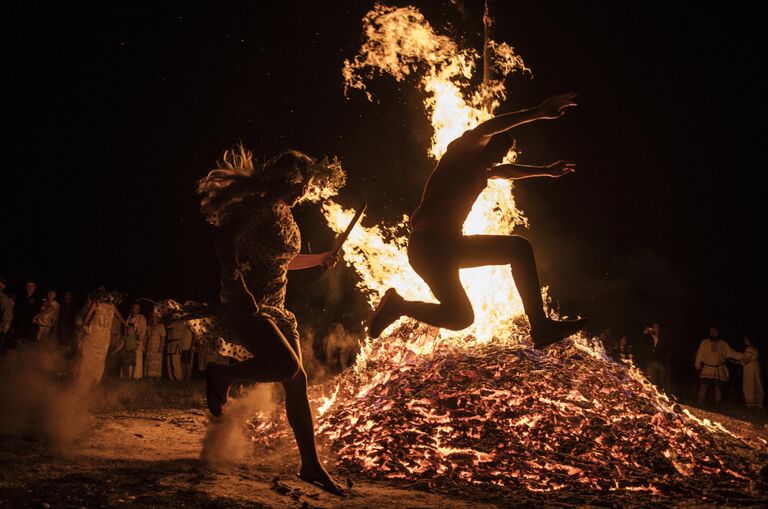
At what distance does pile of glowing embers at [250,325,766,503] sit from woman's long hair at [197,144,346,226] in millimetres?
2529

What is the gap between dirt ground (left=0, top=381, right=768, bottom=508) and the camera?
3637mm

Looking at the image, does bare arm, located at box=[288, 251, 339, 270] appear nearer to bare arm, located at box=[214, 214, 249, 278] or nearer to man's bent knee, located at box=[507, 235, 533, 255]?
bare arm, located at box=[214, 214, 249, 278]

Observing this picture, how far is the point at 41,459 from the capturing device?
437cm

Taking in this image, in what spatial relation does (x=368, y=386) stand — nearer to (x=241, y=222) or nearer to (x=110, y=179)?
(x=241, y=222)

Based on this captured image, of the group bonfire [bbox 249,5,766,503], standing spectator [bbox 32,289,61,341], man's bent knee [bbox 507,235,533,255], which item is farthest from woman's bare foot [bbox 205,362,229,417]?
standing spectator [bbox 32,289,61,341]

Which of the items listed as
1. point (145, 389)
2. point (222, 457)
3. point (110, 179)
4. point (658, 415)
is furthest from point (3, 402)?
point (110, 179)

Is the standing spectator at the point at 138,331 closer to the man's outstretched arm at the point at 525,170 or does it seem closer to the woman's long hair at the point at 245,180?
the woman's long hair at the point at 245,180

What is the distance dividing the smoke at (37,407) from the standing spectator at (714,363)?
43.7ft

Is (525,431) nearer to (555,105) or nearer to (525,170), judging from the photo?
(525,170)

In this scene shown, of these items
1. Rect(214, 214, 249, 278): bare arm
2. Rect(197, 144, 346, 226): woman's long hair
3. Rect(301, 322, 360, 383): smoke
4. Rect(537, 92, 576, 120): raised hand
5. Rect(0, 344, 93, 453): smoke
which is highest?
Rect(537, 92, 576, 120): raised hand

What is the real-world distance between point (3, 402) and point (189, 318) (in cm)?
285

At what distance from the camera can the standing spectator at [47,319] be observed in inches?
454

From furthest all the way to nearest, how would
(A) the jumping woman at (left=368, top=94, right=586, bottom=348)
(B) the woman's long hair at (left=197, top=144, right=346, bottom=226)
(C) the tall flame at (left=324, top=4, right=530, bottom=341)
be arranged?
(C) the tall flame at (left=324, top=4, right=530, bottom=341)
(A) the jumping woman at (left=368, top=94, right=586, bottom=348)
(B) the woman's long hair at (left=197, top=144, right=346, bottom=226)

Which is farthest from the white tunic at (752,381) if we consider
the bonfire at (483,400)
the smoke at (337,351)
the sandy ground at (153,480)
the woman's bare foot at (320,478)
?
the woman's bare foot at (320,478)
